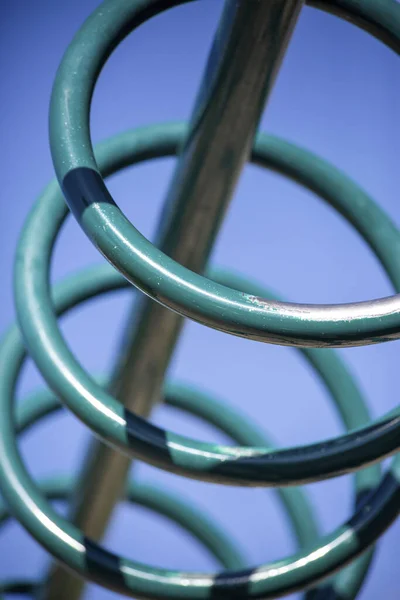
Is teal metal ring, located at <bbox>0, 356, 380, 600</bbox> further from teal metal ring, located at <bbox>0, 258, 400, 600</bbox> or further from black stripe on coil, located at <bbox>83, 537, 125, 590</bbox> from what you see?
black stripe on coil, located at <bbox>83, 537, 125, 590</bbox>

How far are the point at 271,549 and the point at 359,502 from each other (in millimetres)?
1837

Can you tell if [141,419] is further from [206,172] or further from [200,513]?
[200,513]

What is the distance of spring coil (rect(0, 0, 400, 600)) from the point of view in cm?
83

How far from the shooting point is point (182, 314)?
84 cm

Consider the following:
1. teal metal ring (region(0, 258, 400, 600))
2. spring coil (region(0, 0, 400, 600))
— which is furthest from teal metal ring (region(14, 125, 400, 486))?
teal metal ring (region(0, 258, 400, 600))

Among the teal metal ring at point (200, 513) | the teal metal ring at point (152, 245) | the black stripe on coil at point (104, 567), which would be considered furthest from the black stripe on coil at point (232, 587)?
the teal metal ring at point (152, 245)

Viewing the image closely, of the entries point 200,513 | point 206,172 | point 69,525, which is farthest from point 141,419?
point 200,513

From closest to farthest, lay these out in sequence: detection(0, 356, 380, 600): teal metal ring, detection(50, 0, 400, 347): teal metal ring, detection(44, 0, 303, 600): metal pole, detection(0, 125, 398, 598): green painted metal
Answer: detection(50, 0, 400, 347): teal metal ring
detection(44, 0, 303, 600): metal pole
detection(0, 125, 398, 598): green painted metal
detection(0, 356, 380, 600): teal metal ring

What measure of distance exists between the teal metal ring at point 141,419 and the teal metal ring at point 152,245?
222mm

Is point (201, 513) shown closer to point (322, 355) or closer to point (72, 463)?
point (322, 355)

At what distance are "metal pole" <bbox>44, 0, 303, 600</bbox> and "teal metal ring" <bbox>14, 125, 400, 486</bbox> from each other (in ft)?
0.47

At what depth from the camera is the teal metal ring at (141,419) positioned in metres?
0.99

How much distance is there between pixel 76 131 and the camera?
90 centimetres

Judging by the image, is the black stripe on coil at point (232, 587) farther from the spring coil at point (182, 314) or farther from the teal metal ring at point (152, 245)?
the teal metal ring at point (152, 245)
